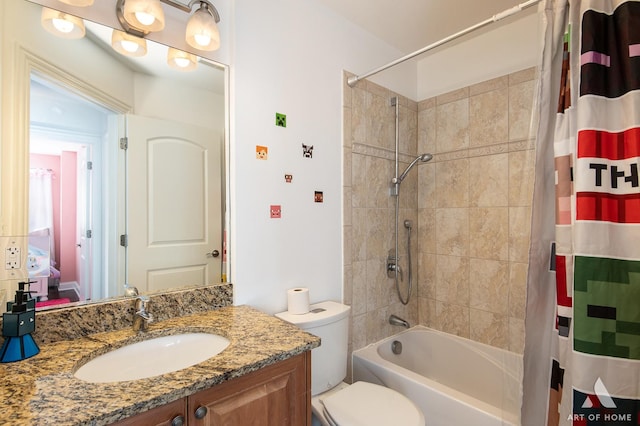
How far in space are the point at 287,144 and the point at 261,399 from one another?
1183 millimetres

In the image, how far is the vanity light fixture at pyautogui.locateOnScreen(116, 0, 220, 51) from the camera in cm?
116

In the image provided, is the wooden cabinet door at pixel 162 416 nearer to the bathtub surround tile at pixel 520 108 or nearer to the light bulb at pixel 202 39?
the light bulb at pixel 202 39

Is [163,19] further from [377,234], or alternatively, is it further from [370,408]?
[370,408]

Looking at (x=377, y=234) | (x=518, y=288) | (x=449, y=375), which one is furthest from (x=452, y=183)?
(x=449, y=375)

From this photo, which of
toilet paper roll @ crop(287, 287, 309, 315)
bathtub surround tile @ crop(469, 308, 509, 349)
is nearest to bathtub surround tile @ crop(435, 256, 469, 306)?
bathtub surround tile @ crop(469, 308, 509, 349)

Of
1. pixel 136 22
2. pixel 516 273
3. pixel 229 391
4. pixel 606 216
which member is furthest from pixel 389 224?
pixel 136 22

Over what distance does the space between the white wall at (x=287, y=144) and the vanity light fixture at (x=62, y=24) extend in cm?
58

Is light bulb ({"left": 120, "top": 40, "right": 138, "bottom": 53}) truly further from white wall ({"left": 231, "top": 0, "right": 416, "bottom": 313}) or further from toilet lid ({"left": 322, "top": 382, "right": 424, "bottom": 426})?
toilet lid ({"left": 322, "top": 382, "right": 424, "bottom": 426})

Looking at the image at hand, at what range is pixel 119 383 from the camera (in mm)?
791

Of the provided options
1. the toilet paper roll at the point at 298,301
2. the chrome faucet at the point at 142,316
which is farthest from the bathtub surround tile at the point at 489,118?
the chrome faucet at the point at 142,316

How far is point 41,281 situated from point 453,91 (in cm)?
258

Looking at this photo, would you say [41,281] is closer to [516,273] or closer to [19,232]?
[19,232]

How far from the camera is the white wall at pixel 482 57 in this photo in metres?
1.99

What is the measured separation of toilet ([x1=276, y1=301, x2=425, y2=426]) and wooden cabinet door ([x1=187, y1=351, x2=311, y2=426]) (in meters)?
0.39
